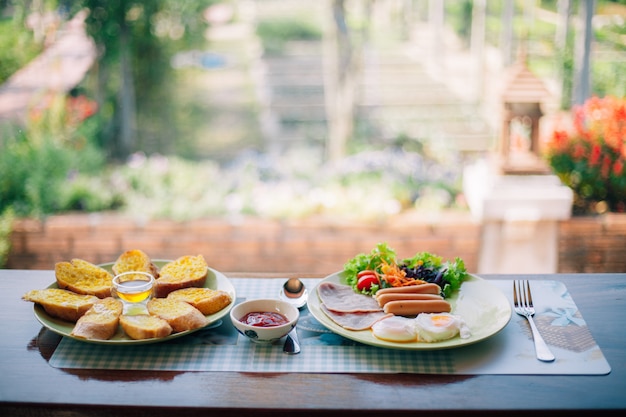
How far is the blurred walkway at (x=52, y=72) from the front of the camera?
14.7ft

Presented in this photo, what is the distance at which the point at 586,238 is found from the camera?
3.68m

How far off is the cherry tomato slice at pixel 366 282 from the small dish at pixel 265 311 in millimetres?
207

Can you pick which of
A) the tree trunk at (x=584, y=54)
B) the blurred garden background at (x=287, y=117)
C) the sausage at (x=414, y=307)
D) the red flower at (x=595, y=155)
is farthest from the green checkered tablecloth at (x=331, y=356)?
the tree trunk at (x=584, y=54)

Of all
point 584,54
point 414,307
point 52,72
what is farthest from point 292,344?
point 52,72

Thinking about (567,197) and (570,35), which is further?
(570,35)

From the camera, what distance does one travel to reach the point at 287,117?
254 inches

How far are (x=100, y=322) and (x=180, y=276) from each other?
1.05ft

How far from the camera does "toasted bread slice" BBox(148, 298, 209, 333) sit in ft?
5.15

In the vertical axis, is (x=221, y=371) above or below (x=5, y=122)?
below

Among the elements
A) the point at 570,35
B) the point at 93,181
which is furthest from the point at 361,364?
the point at 570,35

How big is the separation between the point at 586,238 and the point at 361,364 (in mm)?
2578

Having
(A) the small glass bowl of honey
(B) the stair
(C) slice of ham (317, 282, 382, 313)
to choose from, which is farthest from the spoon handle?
(B) the stair

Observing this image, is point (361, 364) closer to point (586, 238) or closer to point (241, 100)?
point (586, 238)

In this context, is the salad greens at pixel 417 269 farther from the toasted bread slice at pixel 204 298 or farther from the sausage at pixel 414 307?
the toasted bread slice at pixel 204 298
